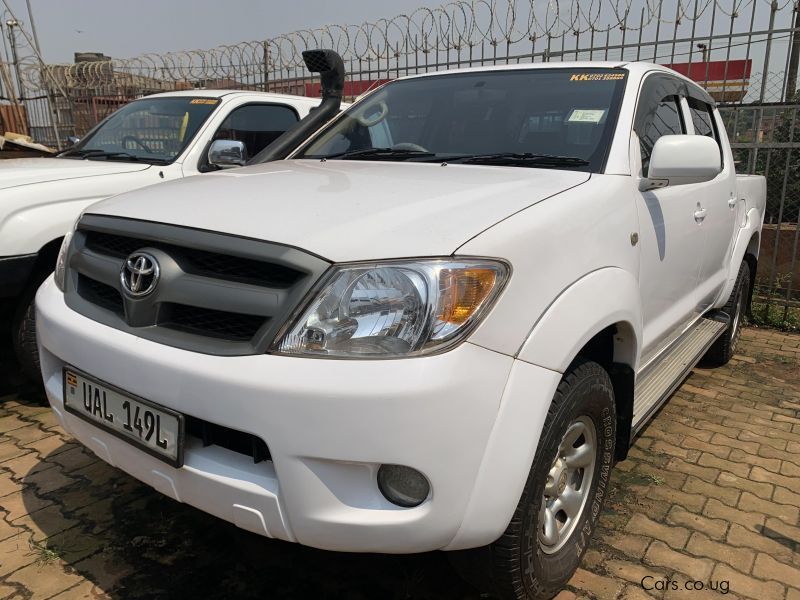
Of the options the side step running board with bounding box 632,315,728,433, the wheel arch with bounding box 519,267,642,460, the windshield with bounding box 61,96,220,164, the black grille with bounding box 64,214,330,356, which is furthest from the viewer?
the windshield with bounding box 61,96,220,164

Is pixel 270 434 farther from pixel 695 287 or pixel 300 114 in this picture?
pixel 300 114

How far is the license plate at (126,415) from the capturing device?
1663mm

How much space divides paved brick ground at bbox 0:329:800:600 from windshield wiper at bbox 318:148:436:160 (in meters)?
1.61

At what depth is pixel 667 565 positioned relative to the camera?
2281 mm

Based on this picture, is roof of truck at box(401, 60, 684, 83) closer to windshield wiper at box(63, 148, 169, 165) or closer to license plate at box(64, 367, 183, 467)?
license plate at box(64, 367, 183, 467)

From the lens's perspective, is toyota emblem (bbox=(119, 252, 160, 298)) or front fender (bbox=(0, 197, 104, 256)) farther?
front fender (bbox=(0, 197, 104, 256))

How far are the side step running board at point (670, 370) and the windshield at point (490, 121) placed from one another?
100 centimetres

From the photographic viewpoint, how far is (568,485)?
82.2 inches

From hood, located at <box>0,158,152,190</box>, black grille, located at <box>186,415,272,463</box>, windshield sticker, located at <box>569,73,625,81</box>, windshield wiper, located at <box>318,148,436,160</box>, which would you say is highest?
windshield sticker, located at <box>569,73,625,81</box>

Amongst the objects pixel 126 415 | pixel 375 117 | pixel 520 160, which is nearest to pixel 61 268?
pixel 126 415

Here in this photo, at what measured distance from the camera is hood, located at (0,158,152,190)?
132 inches

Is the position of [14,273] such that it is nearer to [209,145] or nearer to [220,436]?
[209,145]

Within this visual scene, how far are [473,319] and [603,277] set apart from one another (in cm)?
63

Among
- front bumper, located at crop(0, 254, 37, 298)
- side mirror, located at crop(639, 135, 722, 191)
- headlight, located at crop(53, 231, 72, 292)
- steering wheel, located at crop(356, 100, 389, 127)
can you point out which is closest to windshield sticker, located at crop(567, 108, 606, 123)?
side mirror, located at crop(639, 135, 722, 191)
